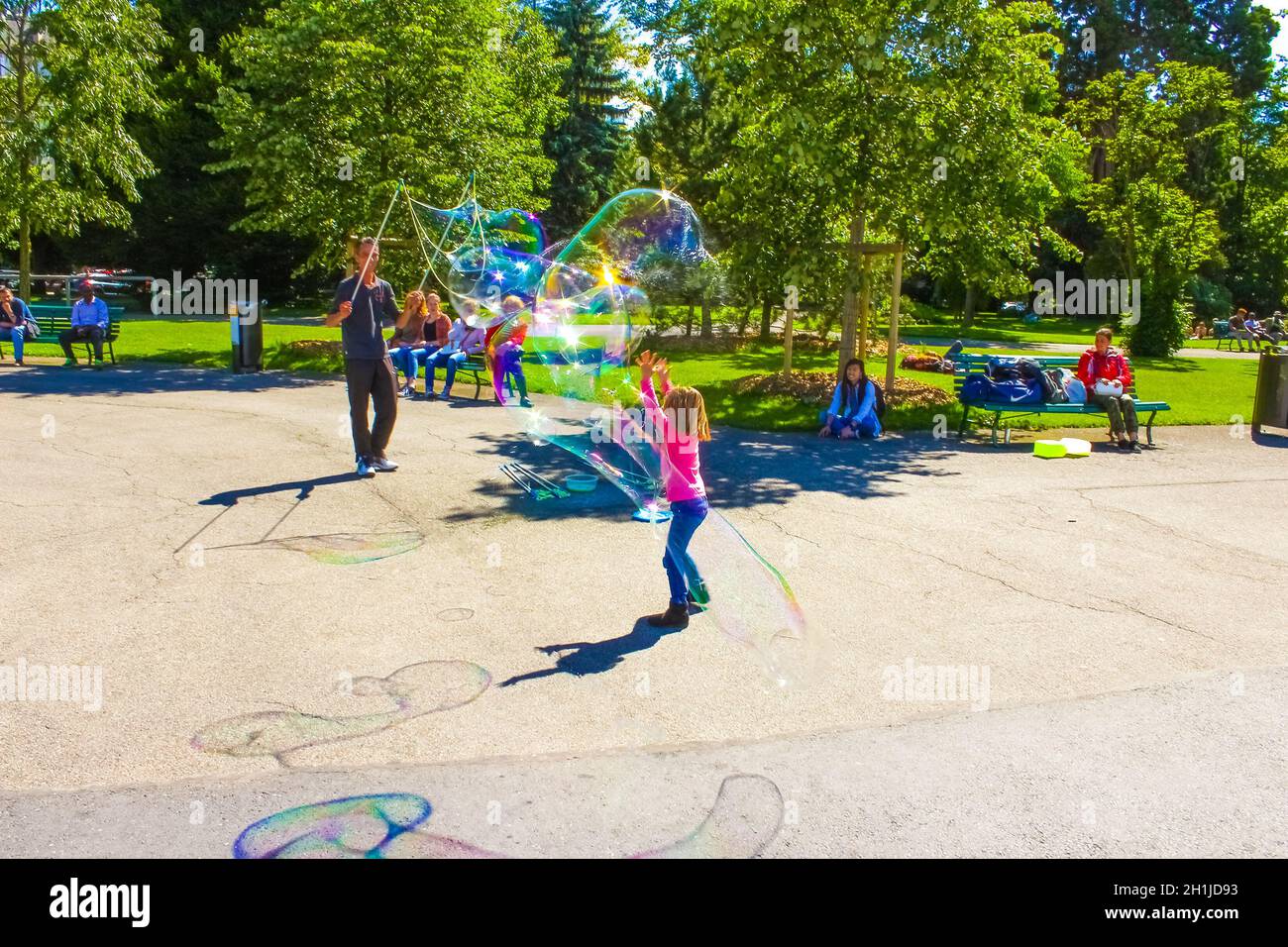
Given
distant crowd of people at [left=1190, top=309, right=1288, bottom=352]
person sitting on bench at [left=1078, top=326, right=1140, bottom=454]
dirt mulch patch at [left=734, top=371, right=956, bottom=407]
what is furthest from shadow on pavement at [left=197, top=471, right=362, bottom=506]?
distant crowd of people at [left=1190, top=309, right=1288, bottom=352]

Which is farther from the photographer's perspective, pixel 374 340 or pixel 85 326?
pixel 85 326

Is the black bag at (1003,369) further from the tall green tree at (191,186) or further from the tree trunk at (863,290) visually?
the tall green tree at (191,186)

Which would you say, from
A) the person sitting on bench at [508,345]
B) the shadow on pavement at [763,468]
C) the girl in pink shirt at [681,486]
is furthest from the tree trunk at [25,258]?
the girl in pink shirt at [681,486]

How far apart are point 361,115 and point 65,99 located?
285 inches

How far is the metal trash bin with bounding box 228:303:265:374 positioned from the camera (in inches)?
752

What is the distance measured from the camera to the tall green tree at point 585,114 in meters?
38.1

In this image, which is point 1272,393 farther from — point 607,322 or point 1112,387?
point 607,322

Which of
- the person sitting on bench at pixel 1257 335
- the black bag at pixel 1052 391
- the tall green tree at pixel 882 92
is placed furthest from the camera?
the person sitting on bench at pixel 1257 335

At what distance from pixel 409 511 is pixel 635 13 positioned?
122ft

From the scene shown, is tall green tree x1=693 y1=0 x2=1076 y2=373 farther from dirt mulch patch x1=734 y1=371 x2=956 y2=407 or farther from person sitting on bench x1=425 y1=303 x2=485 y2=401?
person sitting on bench x1=425 y1=303 x2=485 y2=401

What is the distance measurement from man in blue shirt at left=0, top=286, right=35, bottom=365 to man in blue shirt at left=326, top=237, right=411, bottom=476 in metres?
11.9

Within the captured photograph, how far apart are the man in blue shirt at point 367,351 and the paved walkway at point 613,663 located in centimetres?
45

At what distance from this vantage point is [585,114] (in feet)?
132

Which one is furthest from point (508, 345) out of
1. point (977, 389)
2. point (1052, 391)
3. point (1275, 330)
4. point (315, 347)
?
point (1275, 330)
